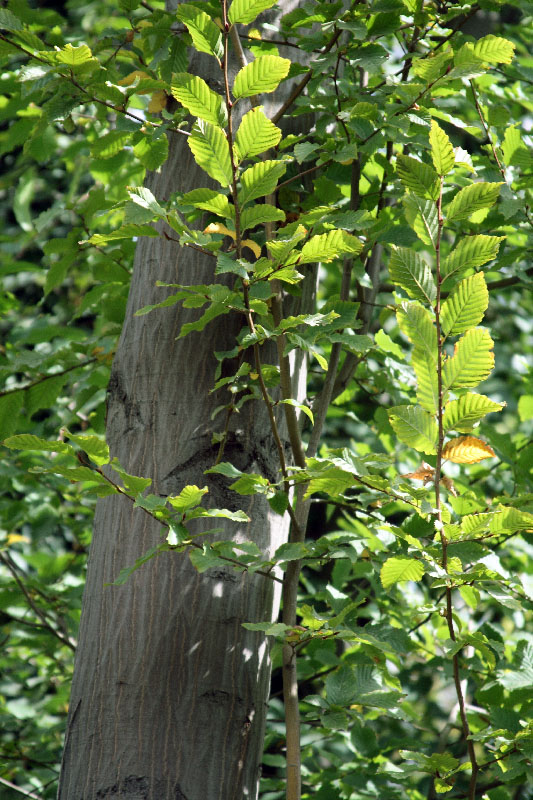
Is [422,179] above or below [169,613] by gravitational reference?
above

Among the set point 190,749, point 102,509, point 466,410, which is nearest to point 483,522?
point 466,410

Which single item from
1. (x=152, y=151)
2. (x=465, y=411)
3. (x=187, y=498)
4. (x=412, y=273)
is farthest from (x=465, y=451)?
(x=152, y=151)

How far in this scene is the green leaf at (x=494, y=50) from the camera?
100cm

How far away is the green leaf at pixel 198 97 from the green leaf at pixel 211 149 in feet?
0.04

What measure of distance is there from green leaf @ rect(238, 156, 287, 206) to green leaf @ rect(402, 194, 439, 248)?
0.16m

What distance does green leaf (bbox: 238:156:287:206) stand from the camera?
35.1 inches

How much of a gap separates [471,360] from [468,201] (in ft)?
0.65

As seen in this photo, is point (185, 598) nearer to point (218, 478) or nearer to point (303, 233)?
point (218, 478)

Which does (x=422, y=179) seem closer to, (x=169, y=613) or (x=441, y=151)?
(x=441, y=151)

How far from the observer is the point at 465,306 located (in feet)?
2.66

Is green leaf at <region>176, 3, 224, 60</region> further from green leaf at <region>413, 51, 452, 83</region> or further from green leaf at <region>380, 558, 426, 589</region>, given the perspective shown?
green leaf at <region>380, 558, 426, 589</region>

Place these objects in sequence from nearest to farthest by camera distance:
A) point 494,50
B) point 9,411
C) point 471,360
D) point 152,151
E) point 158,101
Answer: point 471,360, point 494,50, point 152,151, point 158,101, point 9,411

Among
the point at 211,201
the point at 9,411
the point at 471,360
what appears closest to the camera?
the point at 471,360

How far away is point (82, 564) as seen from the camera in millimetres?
2543
